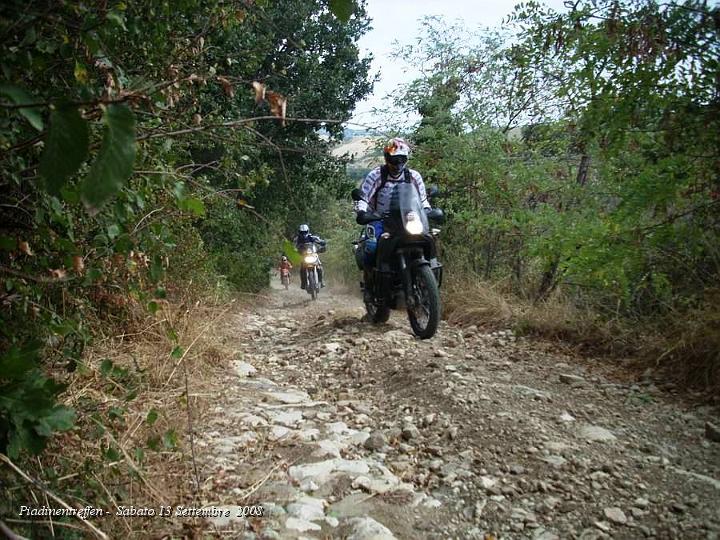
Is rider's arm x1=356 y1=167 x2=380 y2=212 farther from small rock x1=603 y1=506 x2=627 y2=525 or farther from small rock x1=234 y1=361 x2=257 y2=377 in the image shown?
small rock x1=603 y1=506 x2=627 y2=525

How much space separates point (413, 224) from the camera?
4.46 meters

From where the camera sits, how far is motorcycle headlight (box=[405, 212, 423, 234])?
14.6ft

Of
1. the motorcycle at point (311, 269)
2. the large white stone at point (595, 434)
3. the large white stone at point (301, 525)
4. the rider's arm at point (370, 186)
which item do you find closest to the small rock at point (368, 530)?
the large white stone at point (301, 525)

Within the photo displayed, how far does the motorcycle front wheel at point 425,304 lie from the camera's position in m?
4.31

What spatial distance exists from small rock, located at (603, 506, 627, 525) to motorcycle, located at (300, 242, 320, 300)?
9253 mm

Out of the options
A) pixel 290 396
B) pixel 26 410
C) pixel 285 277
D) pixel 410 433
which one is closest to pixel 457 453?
pixel 410 433

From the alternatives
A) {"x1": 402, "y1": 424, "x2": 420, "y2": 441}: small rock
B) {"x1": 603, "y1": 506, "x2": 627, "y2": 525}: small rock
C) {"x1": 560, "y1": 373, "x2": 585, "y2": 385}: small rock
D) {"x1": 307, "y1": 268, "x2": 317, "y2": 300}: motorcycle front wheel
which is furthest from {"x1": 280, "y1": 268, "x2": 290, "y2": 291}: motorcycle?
{"x1": 603, "y1": 506, "x2": 627, "y2": 525}: small rock

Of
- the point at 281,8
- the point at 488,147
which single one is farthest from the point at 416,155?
the point at 281,8

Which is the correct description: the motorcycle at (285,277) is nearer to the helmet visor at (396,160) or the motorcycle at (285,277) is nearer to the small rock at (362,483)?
the helmet visor at (396,160)

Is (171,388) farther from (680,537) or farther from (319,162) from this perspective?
(319,162)

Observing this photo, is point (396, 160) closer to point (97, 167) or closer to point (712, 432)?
point (712, 432)

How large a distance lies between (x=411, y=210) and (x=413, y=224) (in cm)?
15

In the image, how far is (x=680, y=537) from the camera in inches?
66.6

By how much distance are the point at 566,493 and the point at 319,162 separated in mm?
9469
